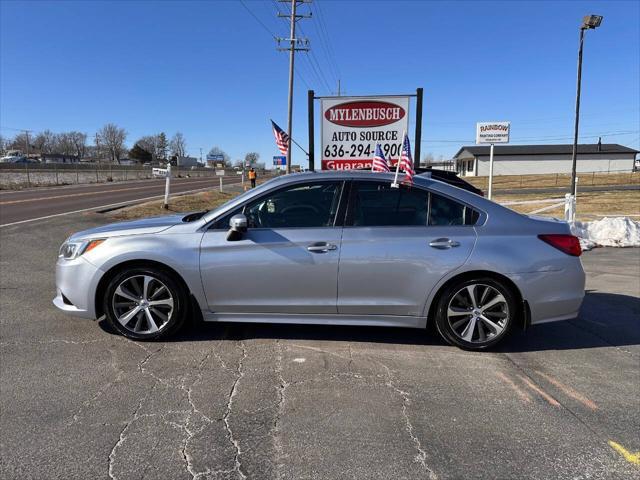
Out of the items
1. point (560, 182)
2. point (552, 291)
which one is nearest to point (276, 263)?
point (552, 291)

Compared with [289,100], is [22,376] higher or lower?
lower

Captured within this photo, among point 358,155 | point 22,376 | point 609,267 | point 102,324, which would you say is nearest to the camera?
point 22,376

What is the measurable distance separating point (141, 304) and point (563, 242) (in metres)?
3.92

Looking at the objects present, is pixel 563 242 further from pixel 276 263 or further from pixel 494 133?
pixel 494 133

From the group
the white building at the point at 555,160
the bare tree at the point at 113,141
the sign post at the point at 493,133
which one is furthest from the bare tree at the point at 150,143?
the sign post at the point at 493,133

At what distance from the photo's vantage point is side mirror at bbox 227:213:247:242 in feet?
13.5

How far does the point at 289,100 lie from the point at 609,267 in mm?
26352

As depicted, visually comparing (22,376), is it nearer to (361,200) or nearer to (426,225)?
(361,200)

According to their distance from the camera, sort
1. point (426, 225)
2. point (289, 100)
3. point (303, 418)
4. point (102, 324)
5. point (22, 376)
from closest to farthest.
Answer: point (303, 418) < point (22, 376) < point (426, 225) < point (102, 324) < point (289, 100)

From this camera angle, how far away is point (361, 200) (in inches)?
172

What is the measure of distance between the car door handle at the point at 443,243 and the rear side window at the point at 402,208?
18cm

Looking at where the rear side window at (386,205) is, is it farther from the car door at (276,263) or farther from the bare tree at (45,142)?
the bare tree at (45,142)

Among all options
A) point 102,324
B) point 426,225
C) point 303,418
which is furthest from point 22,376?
point 426,225

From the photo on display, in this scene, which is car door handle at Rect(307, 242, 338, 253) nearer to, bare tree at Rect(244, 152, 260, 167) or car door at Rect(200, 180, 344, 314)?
car door at Rect(200, 180, 344, 314)
